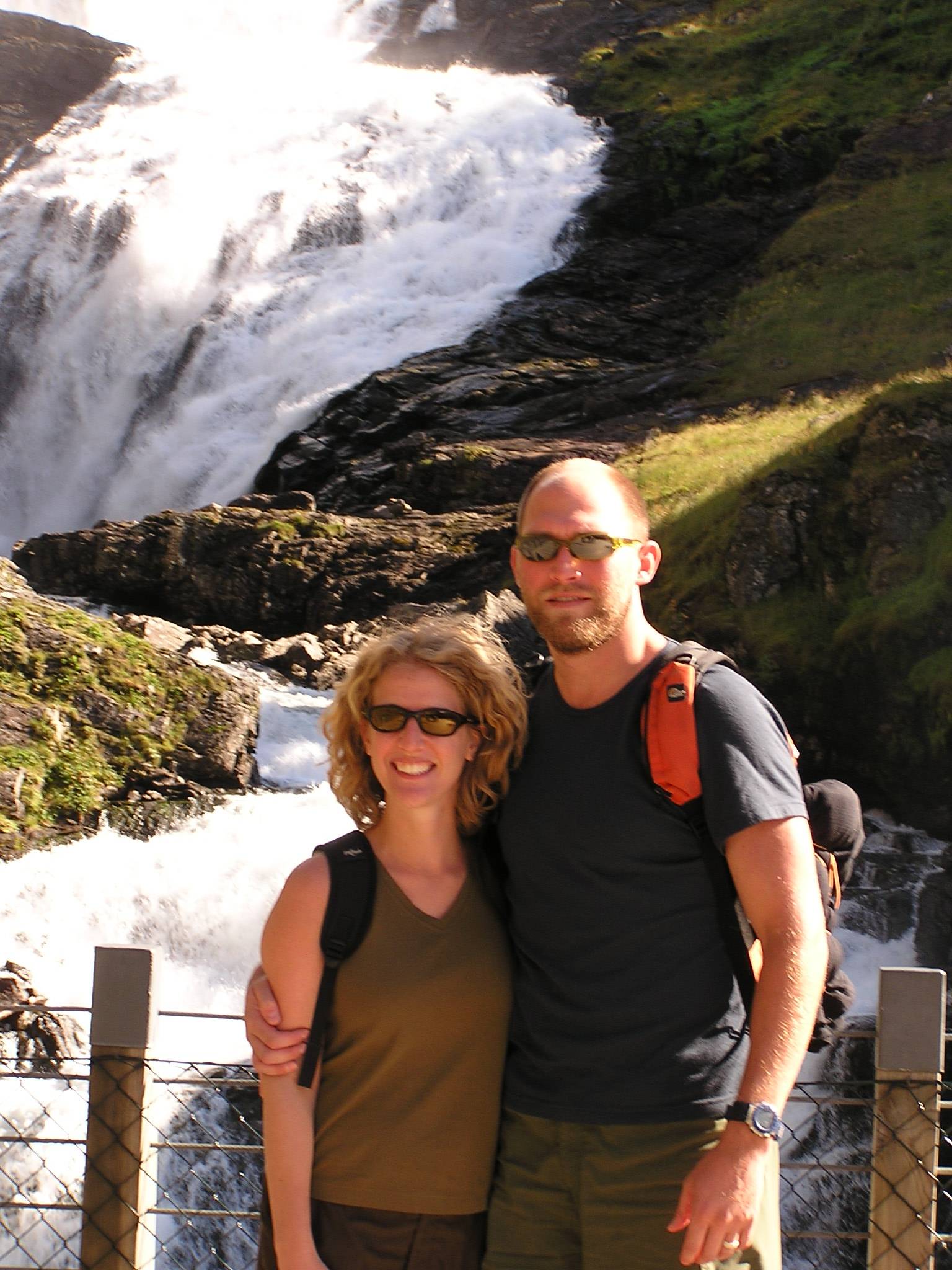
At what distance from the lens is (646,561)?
322cm

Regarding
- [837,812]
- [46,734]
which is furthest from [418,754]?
[46,734]

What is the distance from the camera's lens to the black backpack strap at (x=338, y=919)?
9.20 feet

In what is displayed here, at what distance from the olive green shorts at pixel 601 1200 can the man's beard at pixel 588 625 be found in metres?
1.06

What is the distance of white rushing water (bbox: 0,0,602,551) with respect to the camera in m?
24.3

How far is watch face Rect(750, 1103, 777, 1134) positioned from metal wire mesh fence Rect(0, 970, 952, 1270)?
4.27 ft

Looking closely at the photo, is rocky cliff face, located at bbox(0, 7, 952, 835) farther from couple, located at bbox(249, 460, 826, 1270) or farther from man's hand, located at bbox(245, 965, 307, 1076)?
man's hand, located at bbox(245, 965, 307, 1076)

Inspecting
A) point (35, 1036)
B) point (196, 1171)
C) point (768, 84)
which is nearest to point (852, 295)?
point (768, 84)

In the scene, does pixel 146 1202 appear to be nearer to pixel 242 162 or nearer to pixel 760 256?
pixel 760 256

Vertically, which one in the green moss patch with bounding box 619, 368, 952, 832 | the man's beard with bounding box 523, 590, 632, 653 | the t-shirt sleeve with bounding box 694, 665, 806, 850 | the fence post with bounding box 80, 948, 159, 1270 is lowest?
the fence post with bounding box 80, 948, 159, 1270

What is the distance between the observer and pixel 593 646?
3049 mm

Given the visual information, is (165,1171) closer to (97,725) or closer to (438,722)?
(97,725)

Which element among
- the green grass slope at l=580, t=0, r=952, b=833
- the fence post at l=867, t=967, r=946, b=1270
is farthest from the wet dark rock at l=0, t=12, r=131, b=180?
the fence post at l=867, t=967, r=946, b=1270

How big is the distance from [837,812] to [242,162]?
102 ft

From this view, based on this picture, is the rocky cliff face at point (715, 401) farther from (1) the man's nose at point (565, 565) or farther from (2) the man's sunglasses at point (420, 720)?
(2) the man's sunglasses at point (420, 720)
